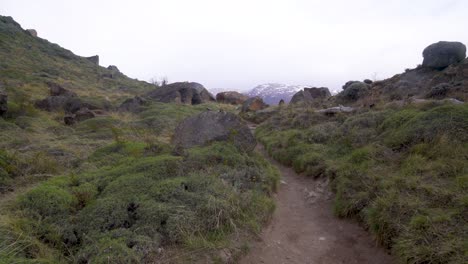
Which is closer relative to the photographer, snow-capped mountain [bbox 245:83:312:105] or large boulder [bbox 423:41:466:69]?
large boulder [bbox 423:41:466:69]

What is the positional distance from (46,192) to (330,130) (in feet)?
28.3

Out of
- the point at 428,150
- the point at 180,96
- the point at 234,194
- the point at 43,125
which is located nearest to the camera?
the point at 234,194

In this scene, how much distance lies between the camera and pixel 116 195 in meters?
4.83

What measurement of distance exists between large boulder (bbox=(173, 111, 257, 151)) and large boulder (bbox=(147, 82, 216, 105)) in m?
16.6

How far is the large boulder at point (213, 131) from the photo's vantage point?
8336 millimetres

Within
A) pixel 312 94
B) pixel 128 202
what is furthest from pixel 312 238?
pixel 312 94

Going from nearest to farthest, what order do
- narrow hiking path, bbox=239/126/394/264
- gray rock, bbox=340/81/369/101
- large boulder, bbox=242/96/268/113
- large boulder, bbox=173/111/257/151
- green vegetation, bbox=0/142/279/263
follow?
green vegetation, bbox=0/142/279/263, narrow hiking path, bbox=239/126/394/264, large boulder, bbox=173/111/257/151, gray rock, bbox=340/81/369/101, large boulder, bbox=242/96/268/113

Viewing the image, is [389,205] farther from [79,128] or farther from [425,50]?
[425,50]

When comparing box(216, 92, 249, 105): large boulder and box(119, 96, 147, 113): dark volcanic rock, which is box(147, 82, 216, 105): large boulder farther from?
box(119, 96, 147, 113): dark volcanic rock

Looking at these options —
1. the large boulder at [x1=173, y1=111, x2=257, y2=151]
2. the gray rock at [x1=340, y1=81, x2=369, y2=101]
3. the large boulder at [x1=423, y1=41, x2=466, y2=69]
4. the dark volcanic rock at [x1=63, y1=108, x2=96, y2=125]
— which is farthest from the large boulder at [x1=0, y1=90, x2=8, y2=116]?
the large boulder at [x1=423, y1=41, x2=466, y2=69]

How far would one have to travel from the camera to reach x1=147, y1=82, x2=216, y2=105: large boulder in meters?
25.8

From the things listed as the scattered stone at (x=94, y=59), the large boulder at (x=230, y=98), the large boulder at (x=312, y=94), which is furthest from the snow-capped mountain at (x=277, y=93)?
the scattered stone at (x=94, y=59)

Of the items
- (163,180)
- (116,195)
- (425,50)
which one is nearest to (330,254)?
(163,180)

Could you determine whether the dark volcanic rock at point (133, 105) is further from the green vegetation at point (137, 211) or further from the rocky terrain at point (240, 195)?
the green vegetation at point (137, 211)
